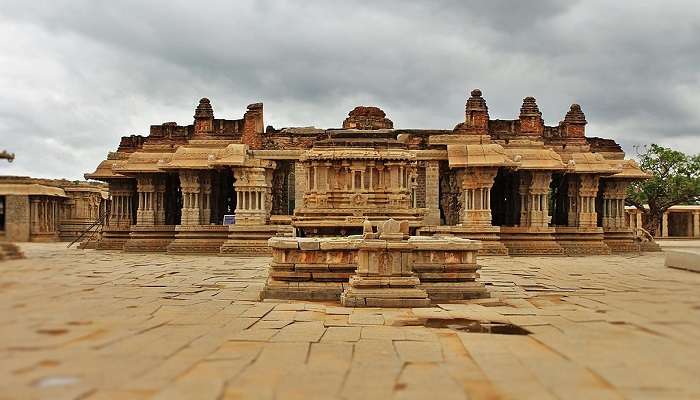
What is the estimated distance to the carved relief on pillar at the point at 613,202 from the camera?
22.0m

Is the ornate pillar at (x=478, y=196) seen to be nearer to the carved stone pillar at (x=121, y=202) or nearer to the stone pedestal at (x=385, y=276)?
the stone pedestal at (x=385, y=276)

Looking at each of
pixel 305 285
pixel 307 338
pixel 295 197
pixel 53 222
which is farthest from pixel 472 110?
pixel 53 222

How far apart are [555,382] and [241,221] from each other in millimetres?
16010

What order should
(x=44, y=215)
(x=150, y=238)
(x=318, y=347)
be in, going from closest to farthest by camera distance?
(x=318, y=347), (x=150, y=238), (x=44, y=215)

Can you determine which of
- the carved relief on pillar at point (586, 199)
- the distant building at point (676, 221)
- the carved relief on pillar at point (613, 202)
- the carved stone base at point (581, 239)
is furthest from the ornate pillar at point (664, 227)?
the carved stone base at point (581, 239)

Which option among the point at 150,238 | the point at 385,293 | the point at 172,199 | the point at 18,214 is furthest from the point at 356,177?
the point at 18,214

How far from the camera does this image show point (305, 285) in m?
8.28

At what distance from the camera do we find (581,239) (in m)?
20.0

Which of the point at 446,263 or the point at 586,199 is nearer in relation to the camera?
the point at 446,263

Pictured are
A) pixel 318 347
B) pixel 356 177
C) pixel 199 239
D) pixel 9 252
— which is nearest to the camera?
pixel 9 252

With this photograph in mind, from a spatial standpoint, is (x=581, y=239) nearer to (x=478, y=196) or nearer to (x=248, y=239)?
(x=478, y=196)

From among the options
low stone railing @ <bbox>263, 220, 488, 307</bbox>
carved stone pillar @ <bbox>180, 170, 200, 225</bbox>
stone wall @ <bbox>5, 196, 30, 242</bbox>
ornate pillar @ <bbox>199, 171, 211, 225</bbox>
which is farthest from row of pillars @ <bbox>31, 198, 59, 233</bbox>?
low stone railing @ <bbox>263, 220, 488, 307</bbox>

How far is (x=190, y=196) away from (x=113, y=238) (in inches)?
174

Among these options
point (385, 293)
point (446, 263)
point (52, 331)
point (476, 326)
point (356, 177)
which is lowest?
point (476, 326)
